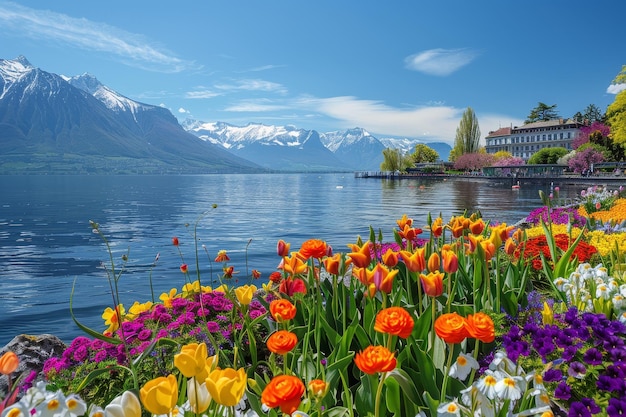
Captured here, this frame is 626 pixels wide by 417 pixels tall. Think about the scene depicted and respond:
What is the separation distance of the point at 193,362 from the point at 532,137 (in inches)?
5363

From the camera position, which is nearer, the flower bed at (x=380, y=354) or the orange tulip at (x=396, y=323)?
the flower bed at (x=380, y=354)

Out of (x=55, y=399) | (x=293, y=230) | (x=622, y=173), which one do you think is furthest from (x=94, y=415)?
(x=622, y=173)

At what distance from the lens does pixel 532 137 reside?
124312mm

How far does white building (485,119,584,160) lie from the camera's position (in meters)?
112

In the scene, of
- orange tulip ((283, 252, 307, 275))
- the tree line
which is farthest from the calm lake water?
the tree line

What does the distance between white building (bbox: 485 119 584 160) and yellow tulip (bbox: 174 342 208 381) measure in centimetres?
12369

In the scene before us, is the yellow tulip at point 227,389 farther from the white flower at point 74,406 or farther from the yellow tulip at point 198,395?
the white flower at point 74,406

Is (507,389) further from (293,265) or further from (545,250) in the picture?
(545,250)

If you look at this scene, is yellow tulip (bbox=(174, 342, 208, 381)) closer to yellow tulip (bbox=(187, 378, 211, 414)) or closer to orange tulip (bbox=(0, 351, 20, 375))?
yellow tulip (bbox=(187, 378, 211, 414))

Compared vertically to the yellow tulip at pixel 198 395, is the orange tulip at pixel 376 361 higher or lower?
higher

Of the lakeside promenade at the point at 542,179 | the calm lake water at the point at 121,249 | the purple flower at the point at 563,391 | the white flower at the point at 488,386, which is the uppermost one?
the white flower at the point at 488,386

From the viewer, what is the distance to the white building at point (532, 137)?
11207cm

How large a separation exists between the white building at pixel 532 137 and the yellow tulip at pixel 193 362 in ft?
406

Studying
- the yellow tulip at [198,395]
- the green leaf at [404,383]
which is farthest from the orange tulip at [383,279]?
the yellow tulip at [198,395]
